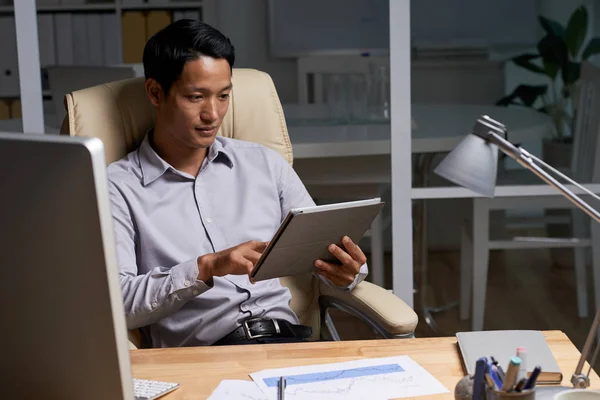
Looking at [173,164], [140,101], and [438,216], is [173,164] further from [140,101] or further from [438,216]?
[438,216]

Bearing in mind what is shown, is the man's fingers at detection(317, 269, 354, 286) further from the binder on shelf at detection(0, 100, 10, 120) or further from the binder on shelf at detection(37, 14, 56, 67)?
the binder on shelf at detection(37, 14, 56, 67)

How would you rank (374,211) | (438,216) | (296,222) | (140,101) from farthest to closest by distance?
(438,216)
(140,101)
(374,211)
(296,222)

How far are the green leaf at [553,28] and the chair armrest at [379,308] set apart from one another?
126cm

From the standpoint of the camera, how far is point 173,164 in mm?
1938

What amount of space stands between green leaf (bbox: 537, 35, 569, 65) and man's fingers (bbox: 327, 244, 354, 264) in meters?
1.27

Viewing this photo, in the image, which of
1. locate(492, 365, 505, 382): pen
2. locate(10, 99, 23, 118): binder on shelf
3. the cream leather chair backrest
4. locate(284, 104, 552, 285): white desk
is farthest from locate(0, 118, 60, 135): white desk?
locate(492, 365, 505, 382): pen

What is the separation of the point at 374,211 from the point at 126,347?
0.87 meters

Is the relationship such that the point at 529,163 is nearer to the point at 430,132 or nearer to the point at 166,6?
the point at 430,132

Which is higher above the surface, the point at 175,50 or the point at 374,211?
the point at 175,50

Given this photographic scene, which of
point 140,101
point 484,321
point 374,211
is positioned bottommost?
point 484,321

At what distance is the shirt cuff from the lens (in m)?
1.68

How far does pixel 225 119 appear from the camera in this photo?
2.05 metres

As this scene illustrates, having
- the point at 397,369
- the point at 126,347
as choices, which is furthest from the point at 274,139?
the point at 126,347

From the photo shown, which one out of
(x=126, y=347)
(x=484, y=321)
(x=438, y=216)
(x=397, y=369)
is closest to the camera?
(x=126, y=347)
